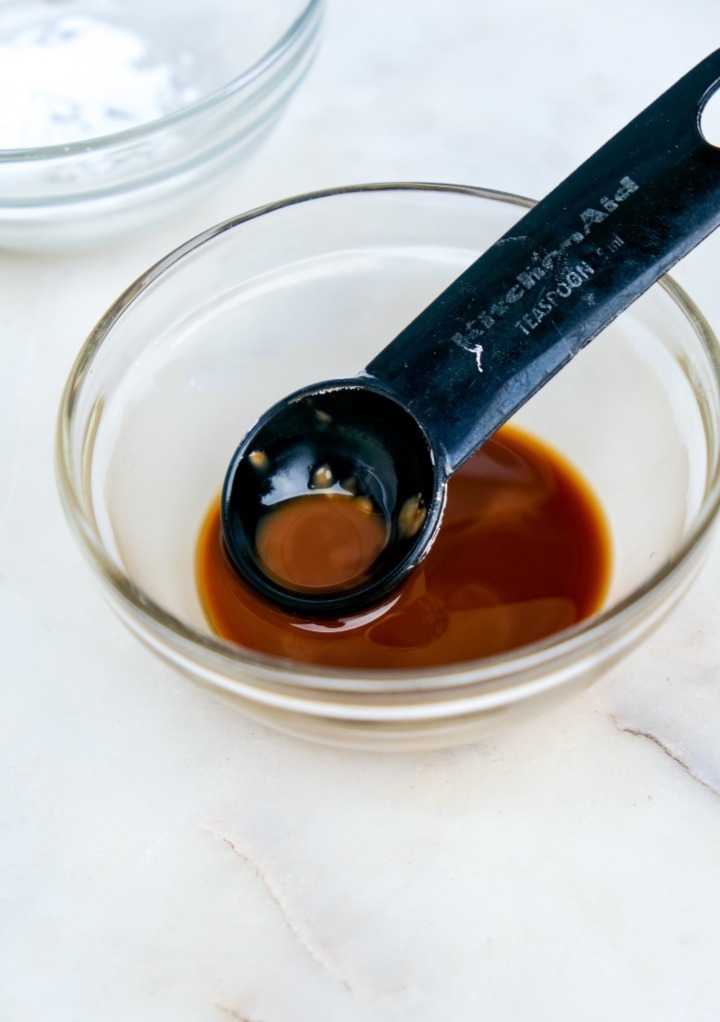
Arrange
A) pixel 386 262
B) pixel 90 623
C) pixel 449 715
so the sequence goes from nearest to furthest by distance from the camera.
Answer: pixel 449 715 → pixel 90 623 → pixel 386 262

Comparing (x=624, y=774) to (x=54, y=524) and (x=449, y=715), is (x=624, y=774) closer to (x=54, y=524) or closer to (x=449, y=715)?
(x=449, y=715)

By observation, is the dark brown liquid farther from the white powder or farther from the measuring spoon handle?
the white powder

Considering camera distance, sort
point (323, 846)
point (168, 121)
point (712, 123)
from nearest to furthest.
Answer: point (323, 846), point (168, 121), point (712, 123)

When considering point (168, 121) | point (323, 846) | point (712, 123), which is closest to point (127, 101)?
point (168, 121)

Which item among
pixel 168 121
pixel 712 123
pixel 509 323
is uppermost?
pixel 712 123

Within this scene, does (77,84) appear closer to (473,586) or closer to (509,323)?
(509,323)

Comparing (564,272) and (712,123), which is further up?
(712,123)

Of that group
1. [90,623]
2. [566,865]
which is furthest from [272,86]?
[566,865]
